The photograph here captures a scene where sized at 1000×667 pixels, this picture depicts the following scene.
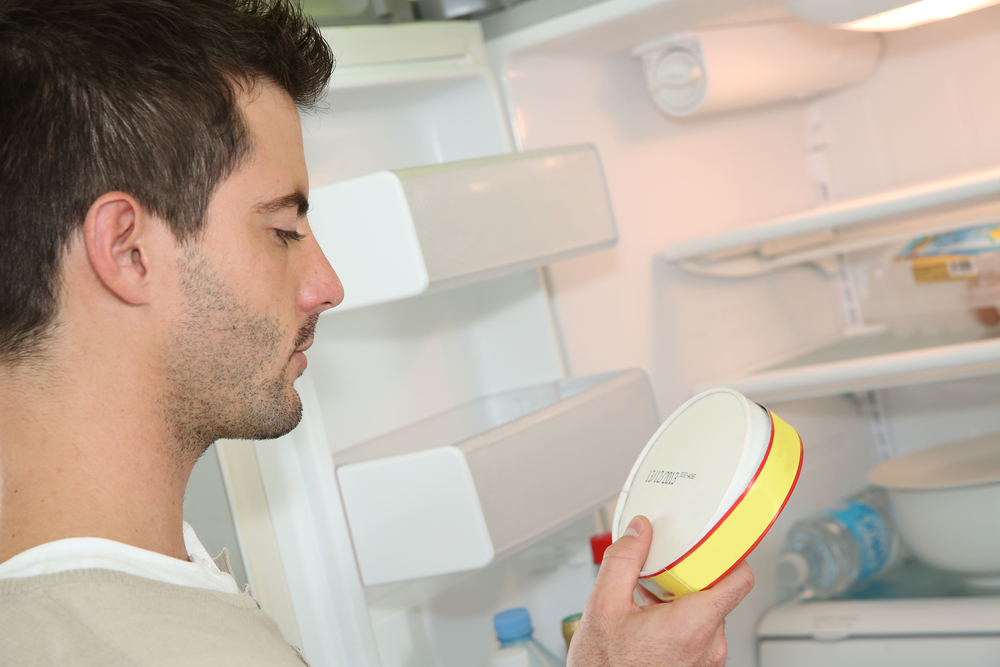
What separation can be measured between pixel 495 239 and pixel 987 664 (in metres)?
0.82

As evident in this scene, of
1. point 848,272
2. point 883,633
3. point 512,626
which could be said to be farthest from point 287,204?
point 848,272

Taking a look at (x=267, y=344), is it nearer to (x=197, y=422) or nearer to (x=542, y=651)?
(x=197, y=422)

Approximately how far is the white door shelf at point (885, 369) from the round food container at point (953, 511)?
0.46 feet

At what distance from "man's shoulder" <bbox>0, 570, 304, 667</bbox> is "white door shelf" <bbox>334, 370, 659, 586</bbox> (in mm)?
384

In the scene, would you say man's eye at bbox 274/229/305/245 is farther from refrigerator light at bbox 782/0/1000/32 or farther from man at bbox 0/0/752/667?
refrigerator light at bbox 782/0/1000/32

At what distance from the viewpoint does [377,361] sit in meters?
1.21

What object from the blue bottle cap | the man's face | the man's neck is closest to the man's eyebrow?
the man's face

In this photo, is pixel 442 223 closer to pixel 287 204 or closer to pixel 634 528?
pixel 287 204

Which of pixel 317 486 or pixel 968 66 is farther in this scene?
pixel 968 66

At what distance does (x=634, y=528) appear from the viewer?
78 centimetres

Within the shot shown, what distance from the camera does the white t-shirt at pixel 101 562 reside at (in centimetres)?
61

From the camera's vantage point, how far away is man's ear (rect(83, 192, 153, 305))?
2.20ft

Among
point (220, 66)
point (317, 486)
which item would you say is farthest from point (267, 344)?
point (317, 486)

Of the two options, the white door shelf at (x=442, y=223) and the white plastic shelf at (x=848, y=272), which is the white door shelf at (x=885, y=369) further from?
the white door shelf at (x=442, y=223)
